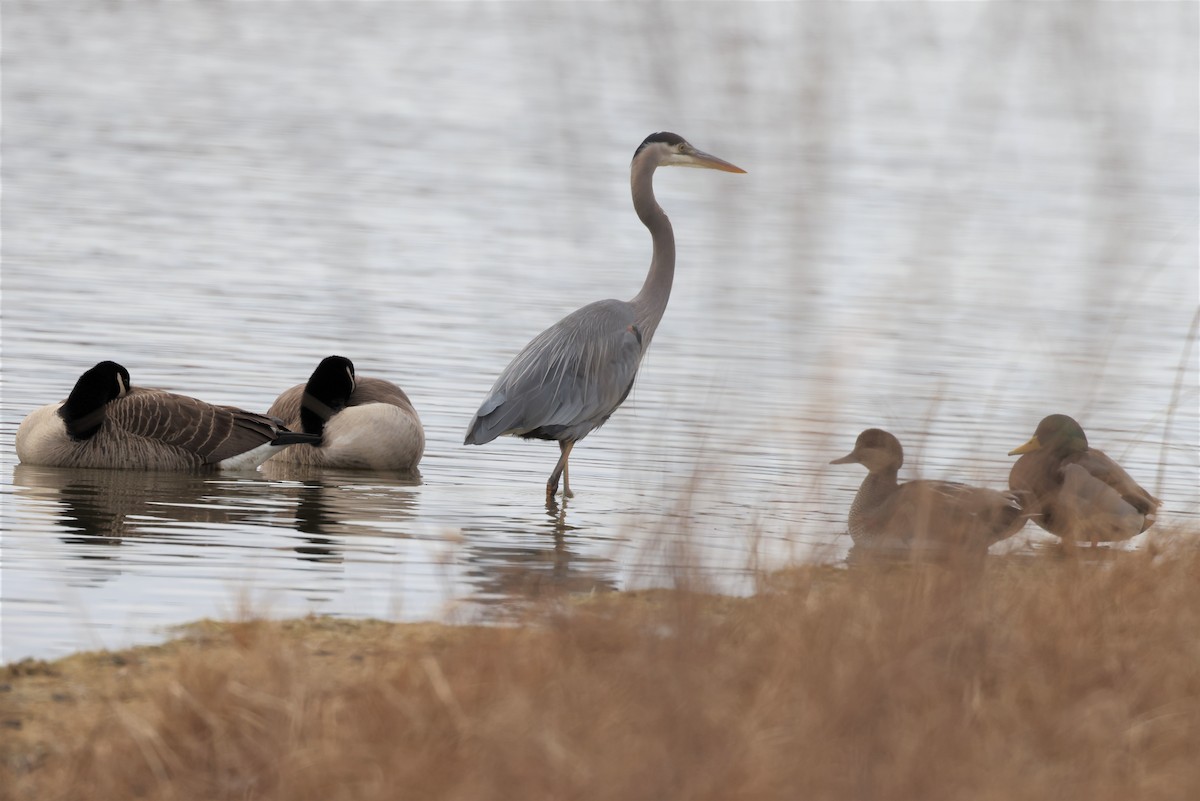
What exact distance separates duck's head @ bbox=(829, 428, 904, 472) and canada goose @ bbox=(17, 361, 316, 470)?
157 inches

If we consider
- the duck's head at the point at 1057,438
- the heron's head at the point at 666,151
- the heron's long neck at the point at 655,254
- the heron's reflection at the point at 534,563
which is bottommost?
the heron's reflection at the point at 534,563

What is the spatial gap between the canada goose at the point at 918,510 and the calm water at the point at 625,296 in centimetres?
14

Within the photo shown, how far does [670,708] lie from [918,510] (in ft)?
6.13

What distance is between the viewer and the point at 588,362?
9828 millimetres

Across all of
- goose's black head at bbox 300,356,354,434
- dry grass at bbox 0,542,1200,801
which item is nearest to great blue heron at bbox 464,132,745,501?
goose's black head at bbox 300,356,354,434

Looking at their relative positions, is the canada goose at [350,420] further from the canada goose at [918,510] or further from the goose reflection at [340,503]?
the canada goose at [918,510]

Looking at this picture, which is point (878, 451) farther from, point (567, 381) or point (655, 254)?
point (655, 254)

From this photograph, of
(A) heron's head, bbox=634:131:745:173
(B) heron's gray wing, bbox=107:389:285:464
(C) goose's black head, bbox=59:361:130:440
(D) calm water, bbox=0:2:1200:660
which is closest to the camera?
(D) calm water, bbox=0:2:1200:660

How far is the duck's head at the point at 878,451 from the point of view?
28.6 ft

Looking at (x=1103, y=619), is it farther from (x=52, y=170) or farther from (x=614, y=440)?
(x=52, y=170)

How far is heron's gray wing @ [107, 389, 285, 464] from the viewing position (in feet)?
34.1

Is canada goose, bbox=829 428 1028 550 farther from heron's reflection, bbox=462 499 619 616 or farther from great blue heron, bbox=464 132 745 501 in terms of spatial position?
great blue heron, bbox=464 132 745 501

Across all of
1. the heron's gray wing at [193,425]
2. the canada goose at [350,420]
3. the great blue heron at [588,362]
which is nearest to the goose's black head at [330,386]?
the canada goose at [350,420]

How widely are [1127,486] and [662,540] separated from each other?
4266 mm
